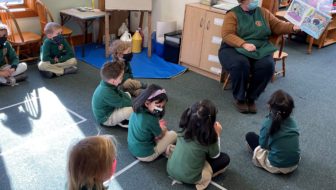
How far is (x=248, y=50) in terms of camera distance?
307 centimetres

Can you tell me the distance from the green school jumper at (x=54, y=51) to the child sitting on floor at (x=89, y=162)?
2622mm

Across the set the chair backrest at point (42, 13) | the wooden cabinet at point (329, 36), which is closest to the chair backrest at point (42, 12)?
the chair backrest at point (42, 13)

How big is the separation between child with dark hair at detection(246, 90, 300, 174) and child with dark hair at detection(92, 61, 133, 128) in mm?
1089

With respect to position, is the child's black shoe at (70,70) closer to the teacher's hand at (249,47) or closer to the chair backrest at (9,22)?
the chair backrest at (9,22)

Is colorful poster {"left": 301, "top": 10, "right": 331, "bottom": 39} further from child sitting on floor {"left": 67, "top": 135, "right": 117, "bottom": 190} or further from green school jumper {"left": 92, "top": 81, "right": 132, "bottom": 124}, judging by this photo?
child sitting on floor {"left": 67, "top": 135, "right": 117, "bottom": 190}

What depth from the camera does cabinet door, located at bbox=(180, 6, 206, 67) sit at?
375 cm

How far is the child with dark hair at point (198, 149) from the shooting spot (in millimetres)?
1819

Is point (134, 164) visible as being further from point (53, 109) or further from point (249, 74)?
point (249, 74)

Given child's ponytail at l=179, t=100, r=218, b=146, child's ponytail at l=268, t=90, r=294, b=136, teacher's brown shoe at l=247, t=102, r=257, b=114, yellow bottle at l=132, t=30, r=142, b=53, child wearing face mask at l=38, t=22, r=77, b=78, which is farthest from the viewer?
yellow bottle at l=132, t=30, r=142, b=53

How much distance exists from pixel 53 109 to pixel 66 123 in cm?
30

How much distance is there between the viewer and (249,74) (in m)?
3.08

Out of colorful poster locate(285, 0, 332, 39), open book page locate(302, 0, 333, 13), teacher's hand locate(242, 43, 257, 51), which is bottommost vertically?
teacher's hand locate(242, 43, 257, 51)

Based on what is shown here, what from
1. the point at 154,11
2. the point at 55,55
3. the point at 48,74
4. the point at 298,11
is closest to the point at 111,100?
the point at 48,74

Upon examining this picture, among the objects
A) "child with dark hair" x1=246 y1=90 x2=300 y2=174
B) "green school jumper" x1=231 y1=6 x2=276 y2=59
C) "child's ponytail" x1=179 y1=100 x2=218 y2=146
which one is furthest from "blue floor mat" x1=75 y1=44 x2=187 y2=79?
"child's ponytail" x1=179 y1=100 x2=218 y2=146
